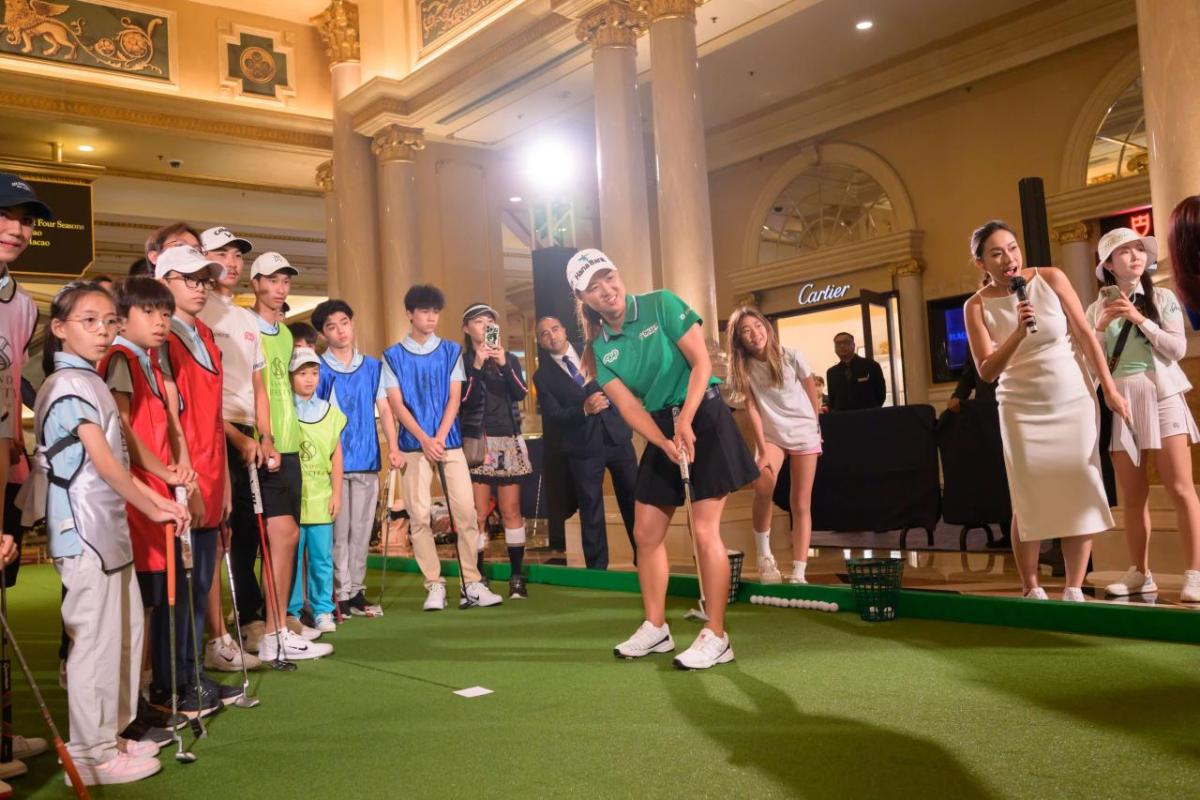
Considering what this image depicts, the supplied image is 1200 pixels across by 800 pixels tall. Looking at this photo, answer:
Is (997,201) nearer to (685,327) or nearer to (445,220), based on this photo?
(445,220)

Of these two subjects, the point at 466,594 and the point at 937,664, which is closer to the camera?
the point at 937,664

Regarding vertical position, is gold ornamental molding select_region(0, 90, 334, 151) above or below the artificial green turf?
above

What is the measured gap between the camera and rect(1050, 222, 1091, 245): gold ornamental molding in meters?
12.4

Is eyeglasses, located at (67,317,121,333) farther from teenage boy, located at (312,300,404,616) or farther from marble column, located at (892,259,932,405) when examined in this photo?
marble column, located at (892,259,932,405)

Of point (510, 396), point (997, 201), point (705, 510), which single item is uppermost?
point (997, 201)

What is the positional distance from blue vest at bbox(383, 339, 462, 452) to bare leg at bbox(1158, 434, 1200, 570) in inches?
143

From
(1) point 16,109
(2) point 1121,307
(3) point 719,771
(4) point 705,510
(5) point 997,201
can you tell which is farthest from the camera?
(5) point 997,201

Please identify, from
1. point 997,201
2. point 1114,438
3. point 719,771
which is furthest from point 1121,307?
point 997,201

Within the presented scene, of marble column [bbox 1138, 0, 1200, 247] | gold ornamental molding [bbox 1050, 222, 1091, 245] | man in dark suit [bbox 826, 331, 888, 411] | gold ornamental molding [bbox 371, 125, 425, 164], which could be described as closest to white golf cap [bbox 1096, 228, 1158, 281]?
marble column [bbox 1138, 0, 1200, 247]

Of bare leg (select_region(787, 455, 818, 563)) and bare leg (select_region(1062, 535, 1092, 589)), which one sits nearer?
bare leg (select_region(1062, 535, 1092, 589))

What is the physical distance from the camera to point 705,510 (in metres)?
3.77

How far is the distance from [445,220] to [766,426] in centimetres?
904

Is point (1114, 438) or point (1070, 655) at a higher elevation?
point (1114, 438)

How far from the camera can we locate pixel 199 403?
3502 millimetres
